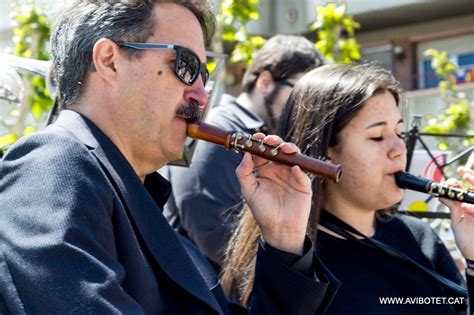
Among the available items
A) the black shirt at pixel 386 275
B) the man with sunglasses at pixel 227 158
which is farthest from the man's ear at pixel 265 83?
the black shirt at pixel 386 275

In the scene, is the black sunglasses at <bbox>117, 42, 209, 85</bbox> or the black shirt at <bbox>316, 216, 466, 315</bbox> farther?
the black shirt at <bbox>316, 216, 466, 315</bbox>

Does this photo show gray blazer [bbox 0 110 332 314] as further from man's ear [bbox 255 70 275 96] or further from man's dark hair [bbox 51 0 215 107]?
man's ear [bbox 255 70 275 96]

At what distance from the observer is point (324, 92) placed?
125 inches

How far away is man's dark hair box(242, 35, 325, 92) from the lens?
16.3 feet

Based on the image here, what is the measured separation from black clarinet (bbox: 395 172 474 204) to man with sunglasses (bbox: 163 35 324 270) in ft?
2.98

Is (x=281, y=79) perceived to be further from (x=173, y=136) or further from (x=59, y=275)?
(x=59, y=275)

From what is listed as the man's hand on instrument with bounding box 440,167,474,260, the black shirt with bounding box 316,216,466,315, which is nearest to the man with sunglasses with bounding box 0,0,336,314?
the black shirt with bounding box 316,216,466,315

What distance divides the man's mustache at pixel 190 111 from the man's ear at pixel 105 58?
0.22 meters

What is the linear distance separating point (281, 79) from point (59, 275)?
338cm

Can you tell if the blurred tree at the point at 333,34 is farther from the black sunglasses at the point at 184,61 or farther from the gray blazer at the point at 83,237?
the gray blazer at the point at 83,237

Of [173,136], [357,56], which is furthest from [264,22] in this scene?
[173,136]

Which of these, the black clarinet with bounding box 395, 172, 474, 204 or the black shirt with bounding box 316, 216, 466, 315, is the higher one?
the black clarinet with bounding box 395, 172, 474, 204

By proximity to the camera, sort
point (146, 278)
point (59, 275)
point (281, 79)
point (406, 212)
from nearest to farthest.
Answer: point (59, 275), point (146, 278), point (406, 212), point (281, 79)

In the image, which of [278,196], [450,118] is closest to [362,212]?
[278,196]
